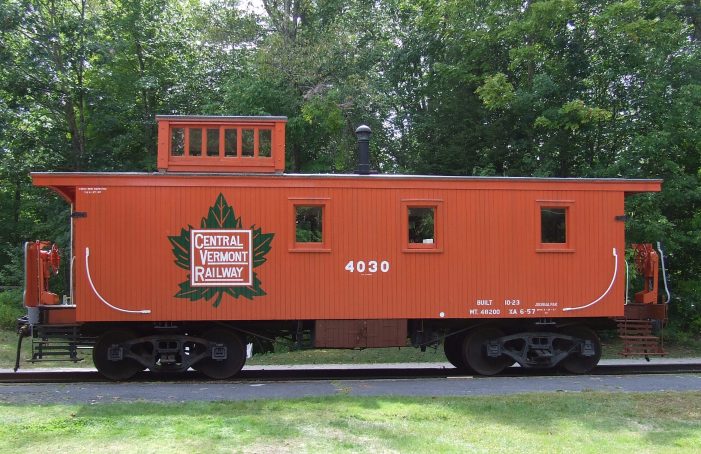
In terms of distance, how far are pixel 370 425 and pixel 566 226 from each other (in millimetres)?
6535

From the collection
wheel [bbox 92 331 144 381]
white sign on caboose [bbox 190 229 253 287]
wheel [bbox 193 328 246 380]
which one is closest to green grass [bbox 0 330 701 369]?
wheel [bbox 193 328 246 380]

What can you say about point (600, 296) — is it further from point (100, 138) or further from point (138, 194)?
point (100, 138)

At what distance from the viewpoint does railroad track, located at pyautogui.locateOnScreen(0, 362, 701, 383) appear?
1170cm

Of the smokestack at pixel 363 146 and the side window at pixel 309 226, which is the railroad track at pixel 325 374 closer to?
the side window at pixel 309 226

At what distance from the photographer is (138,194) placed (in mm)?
11539

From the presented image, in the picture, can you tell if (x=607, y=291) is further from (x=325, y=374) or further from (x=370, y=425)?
(x=370, y=425)

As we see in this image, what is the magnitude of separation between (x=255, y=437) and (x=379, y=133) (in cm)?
1699

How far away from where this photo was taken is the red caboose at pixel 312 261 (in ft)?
37.7

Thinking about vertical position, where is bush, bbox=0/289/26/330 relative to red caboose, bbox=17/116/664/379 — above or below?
below

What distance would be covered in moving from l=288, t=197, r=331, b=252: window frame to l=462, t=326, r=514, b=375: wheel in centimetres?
306

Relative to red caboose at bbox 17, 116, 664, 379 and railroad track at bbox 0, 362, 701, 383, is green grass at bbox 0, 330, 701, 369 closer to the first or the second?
railroad track at bbox 0, 362, 701, 383

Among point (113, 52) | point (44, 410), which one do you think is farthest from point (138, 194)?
point (113, 52)

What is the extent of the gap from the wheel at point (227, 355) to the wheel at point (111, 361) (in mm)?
1237

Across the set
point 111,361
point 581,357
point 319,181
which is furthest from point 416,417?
point 111,361
